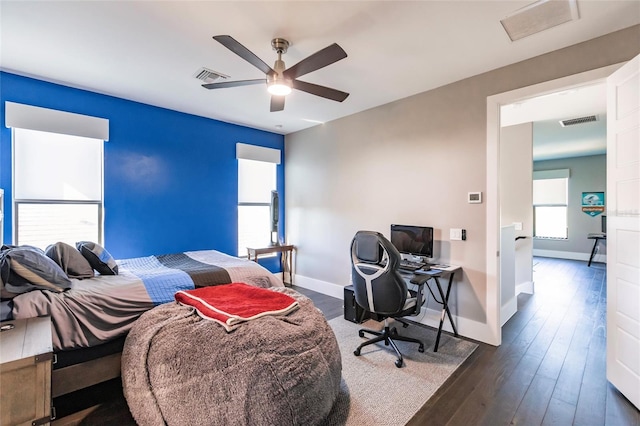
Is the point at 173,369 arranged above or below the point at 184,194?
below

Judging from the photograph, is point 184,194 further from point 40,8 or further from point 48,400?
point 48,400

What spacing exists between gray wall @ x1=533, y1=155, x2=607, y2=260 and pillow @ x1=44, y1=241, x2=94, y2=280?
9.79 metres

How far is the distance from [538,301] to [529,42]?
3.53 metres

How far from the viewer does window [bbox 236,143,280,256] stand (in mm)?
4777

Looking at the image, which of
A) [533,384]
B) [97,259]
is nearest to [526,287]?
[533,384]

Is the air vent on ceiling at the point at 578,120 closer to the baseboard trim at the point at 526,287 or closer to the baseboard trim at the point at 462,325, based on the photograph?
the baseboard trim at the point at 526,287

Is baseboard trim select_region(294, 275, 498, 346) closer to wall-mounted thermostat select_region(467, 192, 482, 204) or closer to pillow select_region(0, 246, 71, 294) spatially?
wall-mounted thermostat select_region(467, 192, 482, 204)

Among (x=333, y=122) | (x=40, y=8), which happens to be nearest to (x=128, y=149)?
(x=40, y=8)

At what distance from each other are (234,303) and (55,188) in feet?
9.04

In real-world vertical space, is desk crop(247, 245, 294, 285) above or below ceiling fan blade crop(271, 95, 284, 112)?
below

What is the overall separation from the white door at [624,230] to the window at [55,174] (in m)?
4.82

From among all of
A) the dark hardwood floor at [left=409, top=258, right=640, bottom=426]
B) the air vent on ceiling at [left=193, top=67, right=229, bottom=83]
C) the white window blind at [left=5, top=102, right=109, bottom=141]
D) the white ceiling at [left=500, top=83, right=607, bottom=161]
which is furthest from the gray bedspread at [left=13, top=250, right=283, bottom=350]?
the white ceiling at [left=500, top=83, right=607, bottom=161]

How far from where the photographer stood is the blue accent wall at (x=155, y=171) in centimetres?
310

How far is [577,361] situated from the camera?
8.27 ft
